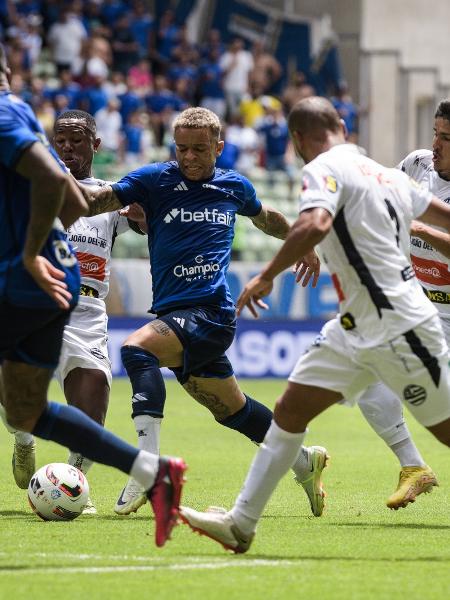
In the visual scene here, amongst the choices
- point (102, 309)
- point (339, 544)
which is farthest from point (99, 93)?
point (339, 544)

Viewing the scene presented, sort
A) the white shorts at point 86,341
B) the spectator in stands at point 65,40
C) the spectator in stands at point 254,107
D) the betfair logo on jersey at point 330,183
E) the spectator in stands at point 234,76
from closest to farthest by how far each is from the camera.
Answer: the betfair logo on jersey at point 330,183, the white shorts at point 86,341, the spectator in stands at point 65,40, the spectator in stands at point 254,107, the spectator in stands at point 234,76

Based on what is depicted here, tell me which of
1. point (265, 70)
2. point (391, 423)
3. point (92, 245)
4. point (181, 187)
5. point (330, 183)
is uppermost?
point (330, 183)

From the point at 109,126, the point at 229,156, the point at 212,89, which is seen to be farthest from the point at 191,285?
the point at 212,89

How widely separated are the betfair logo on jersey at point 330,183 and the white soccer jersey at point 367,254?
0.03 m

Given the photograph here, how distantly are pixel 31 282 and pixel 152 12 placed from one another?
2591 cm

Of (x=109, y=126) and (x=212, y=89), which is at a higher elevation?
(x=109, y=126)

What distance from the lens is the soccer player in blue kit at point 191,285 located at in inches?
308

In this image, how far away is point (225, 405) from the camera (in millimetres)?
8117

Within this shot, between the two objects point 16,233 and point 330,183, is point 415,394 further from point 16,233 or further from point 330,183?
point 16,233

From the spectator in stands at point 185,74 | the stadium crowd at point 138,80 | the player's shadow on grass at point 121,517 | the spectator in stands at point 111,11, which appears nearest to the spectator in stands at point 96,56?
the stadium crowd at point 138,80

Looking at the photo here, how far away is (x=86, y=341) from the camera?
8562mm

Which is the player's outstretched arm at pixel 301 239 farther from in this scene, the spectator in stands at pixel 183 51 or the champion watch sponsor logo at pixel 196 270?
the spectator in stands at pixel 183 51

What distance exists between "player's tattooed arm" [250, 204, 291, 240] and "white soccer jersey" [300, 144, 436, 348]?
2302 millimetres

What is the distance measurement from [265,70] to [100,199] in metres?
22.1
